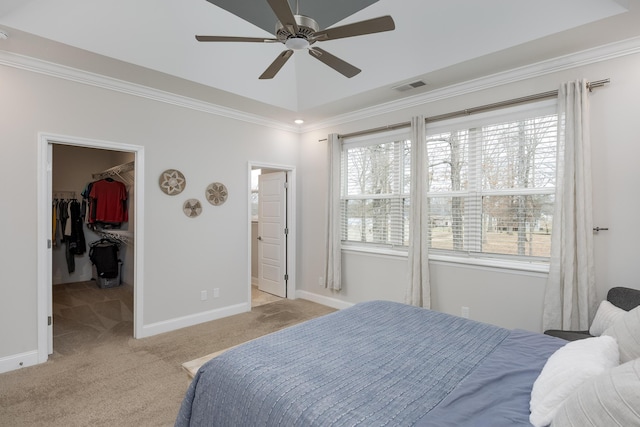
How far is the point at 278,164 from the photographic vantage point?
16.2 feet

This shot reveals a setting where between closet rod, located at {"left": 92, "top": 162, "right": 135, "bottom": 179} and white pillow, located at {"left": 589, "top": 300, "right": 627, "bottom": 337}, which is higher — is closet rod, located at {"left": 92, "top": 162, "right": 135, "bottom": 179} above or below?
above

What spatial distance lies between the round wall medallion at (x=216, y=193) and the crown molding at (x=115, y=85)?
94 centimetres

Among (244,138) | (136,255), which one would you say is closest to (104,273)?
(136,255)

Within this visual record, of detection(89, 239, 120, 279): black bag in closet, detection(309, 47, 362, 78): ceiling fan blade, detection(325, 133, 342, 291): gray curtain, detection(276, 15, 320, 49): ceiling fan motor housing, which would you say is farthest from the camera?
detection(89, 239, 120, 279): black bag in closet

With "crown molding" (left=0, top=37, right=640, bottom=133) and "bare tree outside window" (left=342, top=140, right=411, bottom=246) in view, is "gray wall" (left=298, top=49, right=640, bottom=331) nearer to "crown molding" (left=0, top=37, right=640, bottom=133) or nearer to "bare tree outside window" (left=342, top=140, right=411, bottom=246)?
"crown molding" (left=0, top=37, right=640, bottom=133)

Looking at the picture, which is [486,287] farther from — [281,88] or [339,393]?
[281,88]

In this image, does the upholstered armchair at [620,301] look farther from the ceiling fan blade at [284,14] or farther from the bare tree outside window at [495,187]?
the ceiling fan blade at [284,14]

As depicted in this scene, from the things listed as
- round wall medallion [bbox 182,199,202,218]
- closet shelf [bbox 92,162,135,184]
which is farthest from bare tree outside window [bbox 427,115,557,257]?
closet shelf [bbox 92,162,135,184]

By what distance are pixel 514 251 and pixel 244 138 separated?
3.55 m

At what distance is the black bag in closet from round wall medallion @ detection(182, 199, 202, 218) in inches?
109

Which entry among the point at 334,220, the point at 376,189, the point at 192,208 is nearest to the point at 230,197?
the point at 192,208

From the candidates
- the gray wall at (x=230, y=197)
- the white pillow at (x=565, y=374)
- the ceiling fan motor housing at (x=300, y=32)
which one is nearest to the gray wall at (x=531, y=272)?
the gray wall at (x=230, y=197)

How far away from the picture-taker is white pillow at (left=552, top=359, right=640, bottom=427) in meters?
0.84

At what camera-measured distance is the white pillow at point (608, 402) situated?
84 centimetres
